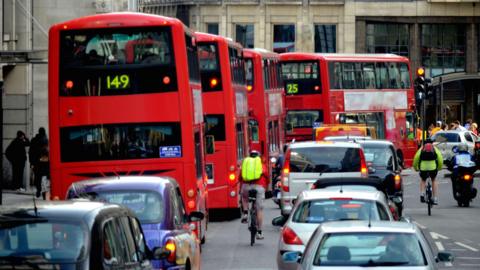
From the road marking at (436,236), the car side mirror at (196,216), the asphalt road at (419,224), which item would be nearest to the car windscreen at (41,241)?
the car side mirror at (196,216)

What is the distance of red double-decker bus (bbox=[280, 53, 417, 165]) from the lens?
50.9 m

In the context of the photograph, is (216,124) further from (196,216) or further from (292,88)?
(292,88)

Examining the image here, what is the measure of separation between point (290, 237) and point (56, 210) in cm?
667

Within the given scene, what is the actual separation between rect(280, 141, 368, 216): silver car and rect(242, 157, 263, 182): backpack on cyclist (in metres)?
1.19

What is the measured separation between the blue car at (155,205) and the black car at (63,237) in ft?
13.4

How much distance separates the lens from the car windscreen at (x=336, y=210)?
16.9 meters

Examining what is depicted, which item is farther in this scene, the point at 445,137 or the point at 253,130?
the point at 445,137

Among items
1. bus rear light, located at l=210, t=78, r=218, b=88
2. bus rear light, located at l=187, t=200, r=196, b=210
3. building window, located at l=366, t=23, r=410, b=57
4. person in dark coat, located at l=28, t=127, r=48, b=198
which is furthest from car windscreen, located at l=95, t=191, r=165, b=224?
building window, located at l=366, t=23, r=410, b=57

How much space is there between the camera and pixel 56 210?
36.1ft

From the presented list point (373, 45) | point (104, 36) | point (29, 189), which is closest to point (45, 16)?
point (29, 189)

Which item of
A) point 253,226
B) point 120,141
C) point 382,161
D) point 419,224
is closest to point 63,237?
point 120,141

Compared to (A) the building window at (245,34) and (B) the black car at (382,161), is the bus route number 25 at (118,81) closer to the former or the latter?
(B) the black car at (382,161)

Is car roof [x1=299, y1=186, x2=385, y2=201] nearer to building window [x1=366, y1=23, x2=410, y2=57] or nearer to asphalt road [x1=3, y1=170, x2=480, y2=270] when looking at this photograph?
asphalt road [x1=3, y1=170, x2=480, y2=270]

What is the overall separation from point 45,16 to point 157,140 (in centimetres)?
2231
